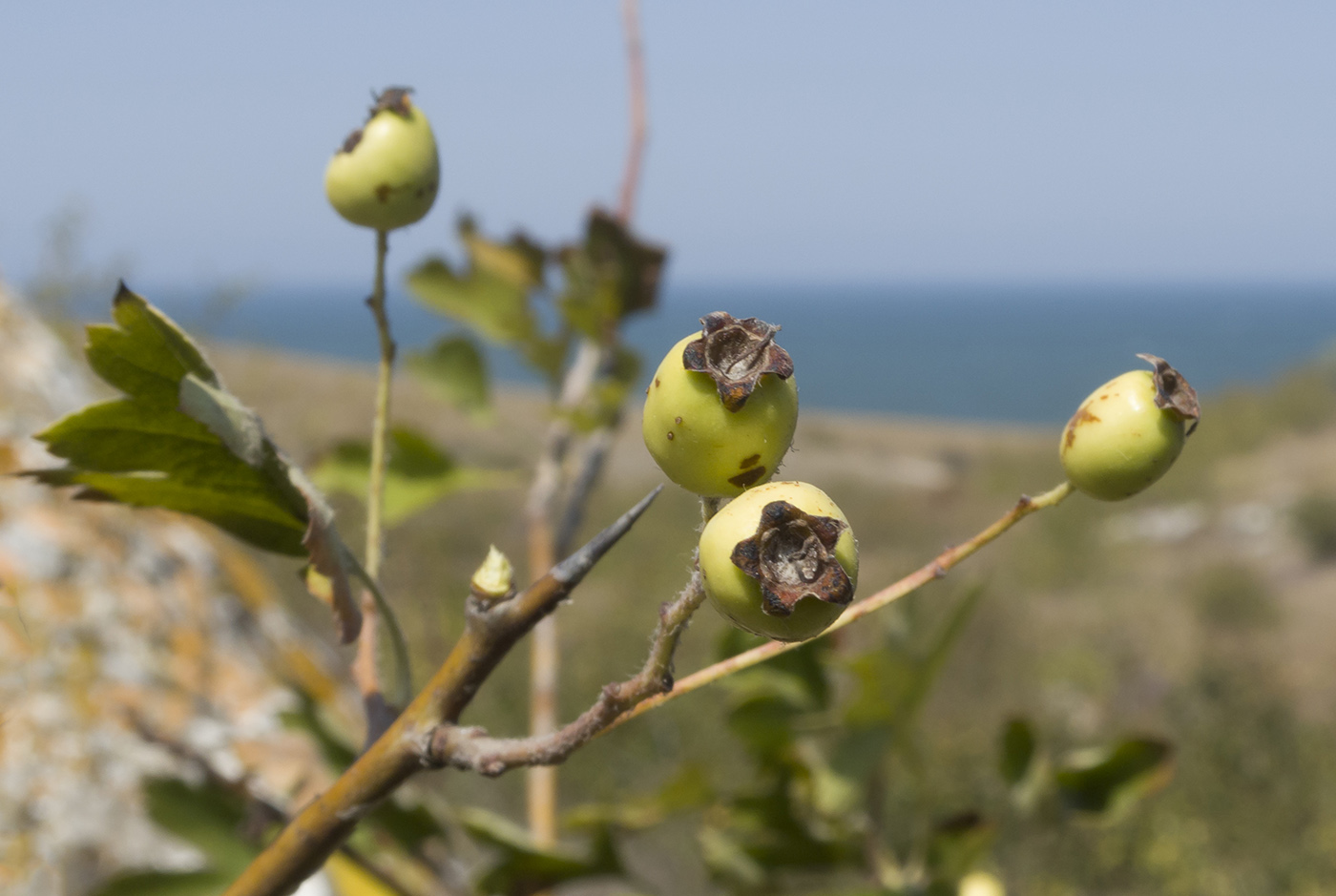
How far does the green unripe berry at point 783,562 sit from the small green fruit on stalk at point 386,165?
0.41 metres

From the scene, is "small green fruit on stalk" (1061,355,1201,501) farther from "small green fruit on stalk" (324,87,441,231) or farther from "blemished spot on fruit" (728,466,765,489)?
"small green fruit on stalk" (324,87,441,231)

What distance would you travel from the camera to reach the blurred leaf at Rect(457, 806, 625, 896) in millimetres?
938

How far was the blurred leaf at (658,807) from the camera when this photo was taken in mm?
1141

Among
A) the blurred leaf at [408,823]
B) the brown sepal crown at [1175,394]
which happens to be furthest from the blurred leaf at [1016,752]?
the brown sepal crown at [1175,394]

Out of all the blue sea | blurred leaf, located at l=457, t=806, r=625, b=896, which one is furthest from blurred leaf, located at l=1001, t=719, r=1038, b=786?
the blue sea

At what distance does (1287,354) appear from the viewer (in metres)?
59.5

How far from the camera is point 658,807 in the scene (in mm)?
1187

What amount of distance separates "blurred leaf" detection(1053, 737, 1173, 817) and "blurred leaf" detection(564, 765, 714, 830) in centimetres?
43

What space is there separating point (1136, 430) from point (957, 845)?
0.78m

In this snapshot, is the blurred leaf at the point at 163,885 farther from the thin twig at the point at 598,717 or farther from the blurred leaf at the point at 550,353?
the blurred leaf at the point at 550,353

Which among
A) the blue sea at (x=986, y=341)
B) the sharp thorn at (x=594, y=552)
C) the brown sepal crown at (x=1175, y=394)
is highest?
the blue sea at (x=986, y=341)

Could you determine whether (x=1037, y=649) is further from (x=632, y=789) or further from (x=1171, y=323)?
(x=1171, y=323)

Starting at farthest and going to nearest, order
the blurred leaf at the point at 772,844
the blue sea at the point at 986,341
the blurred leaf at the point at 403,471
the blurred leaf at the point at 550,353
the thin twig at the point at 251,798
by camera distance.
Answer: the blue sea at the point at 986,341 < the blurred leaf at the point at 550,353 < the blurred leaf at the point at 403,471 < the blurred leaf at the point at 772,844 < the thin twig at the point at 251,798

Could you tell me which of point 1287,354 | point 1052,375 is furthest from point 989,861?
point 1287,354
